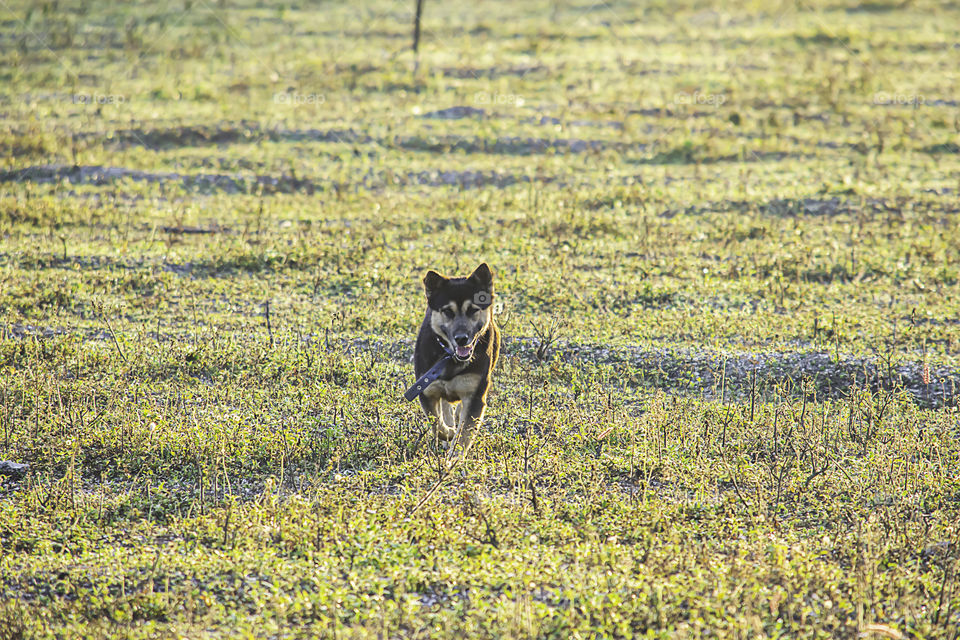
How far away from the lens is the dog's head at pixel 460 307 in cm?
732

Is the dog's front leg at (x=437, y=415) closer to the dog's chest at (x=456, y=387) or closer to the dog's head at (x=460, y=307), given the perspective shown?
the dog's chest at (x=456, y=387)

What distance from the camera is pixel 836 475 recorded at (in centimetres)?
753

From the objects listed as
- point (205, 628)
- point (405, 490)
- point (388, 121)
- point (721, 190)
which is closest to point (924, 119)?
point (721, 190)

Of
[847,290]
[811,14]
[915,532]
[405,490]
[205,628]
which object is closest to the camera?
[205,628]

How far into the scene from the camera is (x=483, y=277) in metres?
7.70

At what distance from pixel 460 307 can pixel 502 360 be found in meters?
2.63

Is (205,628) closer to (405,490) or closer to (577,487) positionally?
(405,490)

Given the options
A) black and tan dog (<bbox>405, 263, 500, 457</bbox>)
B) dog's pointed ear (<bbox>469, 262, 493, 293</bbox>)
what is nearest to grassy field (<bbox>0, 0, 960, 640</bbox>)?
black and tan dog (<bbox>405, 263, 500, 457</bbox>)

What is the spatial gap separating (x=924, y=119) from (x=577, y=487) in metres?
19.9

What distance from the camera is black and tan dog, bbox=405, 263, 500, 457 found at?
7363mm

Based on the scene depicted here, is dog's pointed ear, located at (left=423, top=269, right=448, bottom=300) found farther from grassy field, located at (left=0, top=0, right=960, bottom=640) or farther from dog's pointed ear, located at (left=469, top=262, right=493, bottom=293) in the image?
grassy field, located at (left=0, top=0, right=960, bottom=640)

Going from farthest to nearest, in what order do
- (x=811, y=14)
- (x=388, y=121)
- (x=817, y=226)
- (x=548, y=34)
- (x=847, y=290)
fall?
(x=811, y=14) < (x=548, y=34) < (x=388, y=121) < (x=817, y=226) < (x=847, y=290)

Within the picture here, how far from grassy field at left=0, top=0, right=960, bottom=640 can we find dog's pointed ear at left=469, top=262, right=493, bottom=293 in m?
1.23

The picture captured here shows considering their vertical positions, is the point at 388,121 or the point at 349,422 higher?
the point at 388,121
